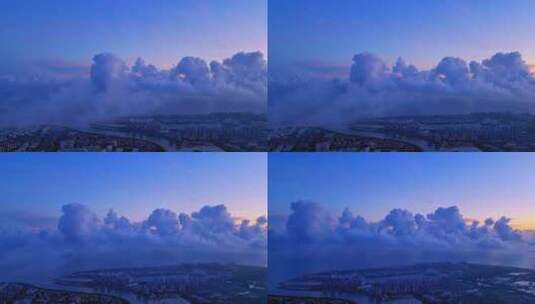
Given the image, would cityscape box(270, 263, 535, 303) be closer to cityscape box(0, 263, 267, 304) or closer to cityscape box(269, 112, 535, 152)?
cityscape box(0, 263, 267, 304)

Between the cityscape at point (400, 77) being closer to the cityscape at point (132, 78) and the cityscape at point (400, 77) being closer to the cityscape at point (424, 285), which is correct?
the cityscape at point (132, 78)

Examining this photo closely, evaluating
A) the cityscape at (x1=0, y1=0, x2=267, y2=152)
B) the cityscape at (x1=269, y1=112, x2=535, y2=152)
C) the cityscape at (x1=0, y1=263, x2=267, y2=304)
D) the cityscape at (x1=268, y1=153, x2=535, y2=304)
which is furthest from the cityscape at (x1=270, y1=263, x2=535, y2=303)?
the cityscape at (x1=0, y1=0, x2=267, y2=152)

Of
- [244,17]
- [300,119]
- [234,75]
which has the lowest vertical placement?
[300,119]

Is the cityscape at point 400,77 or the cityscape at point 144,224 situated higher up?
the cityscape at point 400,77

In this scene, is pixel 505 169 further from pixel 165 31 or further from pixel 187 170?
pixel 165 31

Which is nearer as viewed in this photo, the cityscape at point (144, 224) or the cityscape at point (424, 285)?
the cityscape at point (424, 285)

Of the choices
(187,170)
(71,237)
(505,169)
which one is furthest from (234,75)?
(505,169)

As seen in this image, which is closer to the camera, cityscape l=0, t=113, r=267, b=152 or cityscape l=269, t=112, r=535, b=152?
cityscape l=269, t=112, r=535, b=152

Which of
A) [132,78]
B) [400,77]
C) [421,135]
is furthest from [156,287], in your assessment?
[400,77]

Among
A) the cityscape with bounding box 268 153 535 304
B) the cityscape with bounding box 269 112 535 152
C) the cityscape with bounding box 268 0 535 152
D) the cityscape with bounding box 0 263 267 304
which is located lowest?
the cityscape with bounding box 0 263 267 304

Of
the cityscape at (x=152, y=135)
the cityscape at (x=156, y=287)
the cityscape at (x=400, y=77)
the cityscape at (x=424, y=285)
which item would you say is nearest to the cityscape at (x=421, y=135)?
the cityscape at (x=400, y=77)

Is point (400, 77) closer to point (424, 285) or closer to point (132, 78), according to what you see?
point (424, 285)
